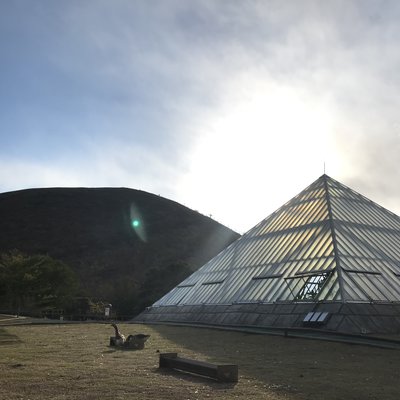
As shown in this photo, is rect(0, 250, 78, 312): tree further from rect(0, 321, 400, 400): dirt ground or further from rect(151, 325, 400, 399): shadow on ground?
rect(151, 325, 400, 399): shadow on ground

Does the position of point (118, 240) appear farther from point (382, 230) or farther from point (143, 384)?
point (143, 384)

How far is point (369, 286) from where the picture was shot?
28.4 meters

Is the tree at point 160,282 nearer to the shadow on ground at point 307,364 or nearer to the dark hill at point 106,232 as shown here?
the dark hill at point 106,232

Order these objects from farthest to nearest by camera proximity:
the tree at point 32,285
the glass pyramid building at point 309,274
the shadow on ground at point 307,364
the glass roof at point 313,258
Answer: the tree at point 32,285 < the glass roof at point 313,258 < the glass pyramid building at point 309,274 < the shadow on ground at point 307,364

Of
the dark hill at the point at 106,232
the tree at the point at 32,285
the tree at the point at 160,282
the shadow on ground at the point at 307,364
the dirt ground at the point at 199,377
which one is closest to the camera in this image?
the dirt ground at the point at 199,377

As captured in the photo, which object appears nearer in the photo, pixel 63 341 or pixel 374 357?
pixel 374 357

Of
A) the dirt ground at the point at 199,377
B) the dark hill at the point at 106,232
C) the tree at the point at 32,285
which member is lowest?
the dirt ground at the point at 199,377

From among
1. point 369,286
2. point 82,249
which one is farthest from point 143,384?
point 82,249

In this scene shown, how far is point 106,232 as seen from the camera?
5955 inches

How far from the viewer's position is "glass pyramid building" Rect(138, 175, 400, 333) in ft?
88.1

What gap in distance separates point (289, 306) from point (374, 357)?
11.7 metres

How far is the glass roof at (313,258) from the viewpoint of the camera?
29.0 m

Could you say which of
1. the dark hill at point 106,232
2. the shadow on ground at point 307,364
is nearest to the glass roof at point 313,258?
the shadow on ground at point 307,364

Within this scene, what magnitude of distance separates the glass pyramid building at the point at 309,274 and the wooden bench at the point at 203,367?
12.9 m
